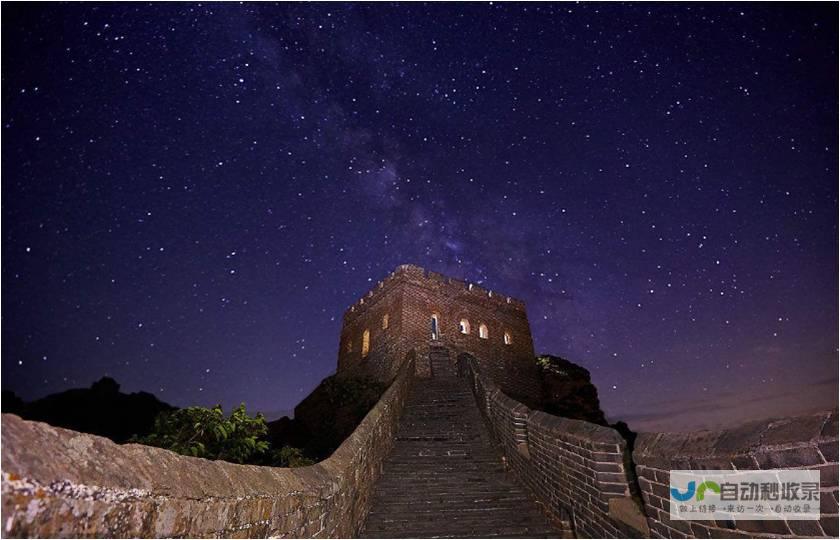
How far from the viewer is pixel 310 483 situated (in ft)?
12.2

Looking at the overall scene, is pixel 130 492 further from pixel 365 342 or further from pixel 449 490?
pixel 365 342

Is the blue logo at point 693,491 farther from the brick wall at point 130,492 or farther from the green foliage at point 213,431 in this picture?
the green foliage at point 213,431

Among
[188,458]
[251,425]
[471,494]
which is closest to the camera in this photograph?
[188,458]

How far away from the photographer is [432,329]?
759 inches

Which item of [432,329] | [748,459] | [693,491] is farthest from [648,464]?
[432,329]

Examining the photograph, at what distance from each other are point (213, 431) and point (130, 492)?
15.2 feet

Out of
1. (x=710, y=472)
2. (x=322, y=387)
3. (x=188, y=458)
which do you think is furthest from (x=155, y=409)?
(x=710, y=472)

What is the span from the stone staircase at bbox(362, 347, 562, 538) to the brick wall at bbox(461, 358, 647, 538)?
1.53 feet

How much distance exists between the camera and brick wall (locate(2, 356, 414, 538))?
1258mm

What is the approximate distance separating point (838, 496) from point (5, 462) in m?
3.69

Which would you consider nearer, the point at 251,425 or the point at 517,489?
the point at 251,425

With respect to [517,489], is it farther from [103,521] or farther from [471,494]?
[103,521]

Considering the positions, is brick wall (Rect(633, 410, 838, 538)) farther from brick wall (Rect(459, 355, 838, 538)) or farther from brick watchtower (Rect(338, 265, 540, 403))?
brick watchtower (Rect(338, 265, 540, 403))
